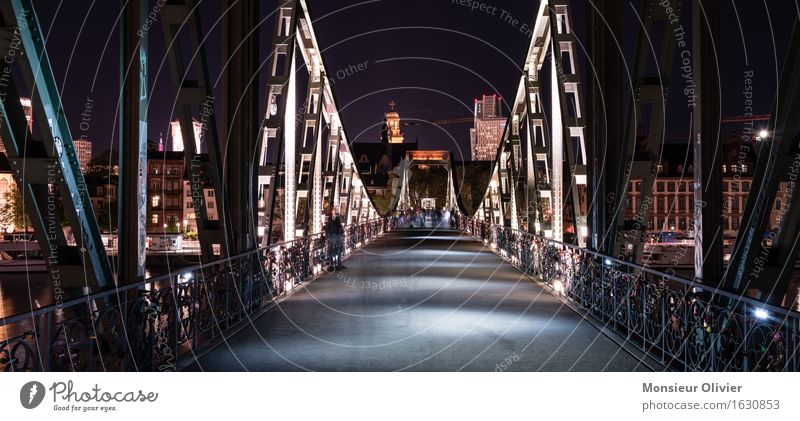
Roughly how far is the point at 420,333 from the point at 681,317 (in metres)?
3.08

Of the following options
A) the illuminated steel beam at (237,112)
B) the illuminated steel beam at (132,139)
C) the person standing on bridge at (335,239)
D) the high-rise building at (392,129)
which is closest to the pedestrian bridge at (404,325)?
the illuminated steel beam at (132,139)

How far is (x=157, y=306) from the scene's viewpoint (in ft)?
22.2

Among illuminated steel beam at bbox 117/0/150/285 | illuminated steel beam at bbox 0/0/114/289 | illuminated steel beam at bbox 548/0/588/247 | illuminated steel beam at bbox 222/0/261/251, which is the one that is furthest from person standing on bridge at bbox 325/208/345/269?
illuminated steel beam at bbox 0/0/114/289

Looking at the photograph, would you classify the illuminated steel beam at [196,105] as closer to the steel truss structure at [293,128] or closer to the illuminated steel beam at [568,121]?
the steel truss structure at [293,128]

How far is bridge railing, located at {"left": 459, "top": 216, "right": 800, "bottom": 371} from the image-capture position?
5.13 metres

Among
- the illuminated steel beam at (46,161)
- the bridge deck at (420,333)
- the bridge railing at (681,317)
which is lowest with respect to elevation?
the bridge deck at (420,333)

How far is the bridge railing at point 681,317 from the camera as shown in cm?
513

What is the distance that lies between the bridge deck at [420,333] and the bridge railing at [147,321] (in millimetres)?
300

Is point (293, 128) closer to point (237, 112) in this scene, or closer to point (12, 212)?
point (237, 112)

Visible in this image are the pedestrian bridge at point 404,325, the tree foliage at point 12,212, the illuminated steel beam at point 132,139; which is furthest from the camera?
the tree foliage at point 12,212

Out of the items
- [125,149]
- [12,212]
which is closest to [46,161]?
[125,149]

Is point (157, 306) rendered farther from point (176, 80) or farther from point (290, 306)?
point (290, 306)

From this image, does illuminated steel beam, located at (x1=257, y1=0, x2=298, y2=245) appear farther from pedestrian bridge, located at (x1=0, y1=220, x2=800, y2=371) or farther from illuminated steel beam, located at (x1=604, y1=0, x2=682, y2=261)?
illuminated steel beam, located at (x1=604, y1=0, x2=682, y2=261)

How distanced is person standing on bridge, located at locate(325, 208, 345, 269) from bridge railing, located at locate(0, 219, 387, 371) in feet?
18.7
